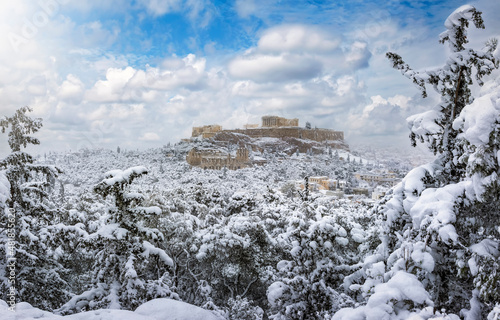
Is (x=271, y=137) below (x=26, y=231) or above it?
above

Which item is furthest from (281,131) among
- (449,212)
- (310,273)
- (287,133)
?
(449,212)

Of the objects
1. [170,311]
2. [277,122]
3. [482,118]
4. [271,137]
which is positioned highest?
[277,122]

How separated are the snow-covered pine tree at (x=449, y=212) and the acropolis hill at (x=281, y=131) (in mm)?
118640

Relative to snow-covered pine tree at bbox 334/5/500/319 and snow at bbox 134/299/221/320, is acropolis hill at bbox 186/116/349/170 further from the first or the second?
snow-covered pine tree at bbox 334/5/500/319

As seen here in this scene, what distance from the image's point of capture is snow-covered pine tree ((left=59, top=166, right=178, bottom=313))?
263 inches

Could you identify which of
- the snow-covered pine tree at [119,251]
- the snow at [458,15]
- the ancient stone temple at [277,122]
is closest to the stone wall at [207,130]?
the ancient stone temple at [277,122]

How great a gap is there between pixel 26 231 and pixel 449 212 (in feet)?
28.2

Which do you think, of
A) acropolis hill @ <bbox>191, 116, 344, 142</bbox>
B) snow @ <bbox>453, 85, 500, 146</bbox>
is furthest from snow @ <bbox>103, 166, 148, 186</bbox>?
acropolis hill @ <bbox>191, 116, 344, 142</bbox>

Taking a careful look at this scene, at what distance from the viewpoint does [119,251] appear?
6965 mm

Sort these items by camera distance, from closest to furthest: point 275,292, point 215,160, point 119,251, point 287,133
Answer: point 119,251 → point 275,292 → point 215,160 → point 287,133

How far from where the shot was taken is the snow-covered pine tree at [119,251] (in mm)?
6684

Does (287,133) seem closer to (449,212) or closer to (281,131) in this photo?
(281,131)

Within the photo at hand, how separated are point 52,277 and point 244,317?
5.72 metres

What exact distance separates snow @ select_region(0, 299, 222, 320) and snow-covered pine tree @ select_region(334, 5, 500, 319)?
10.9 feet
